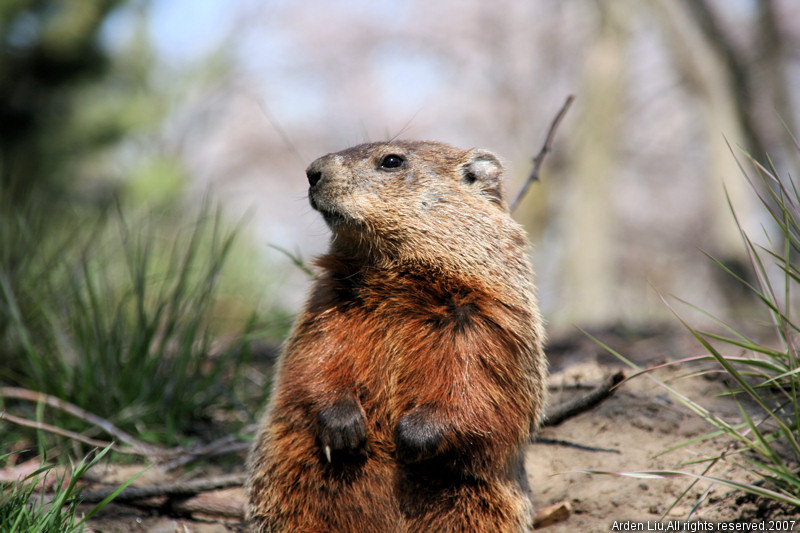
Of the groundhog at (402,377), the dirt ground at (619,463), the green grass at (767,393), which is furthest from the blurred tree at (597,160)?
the groundhog at (402,377)

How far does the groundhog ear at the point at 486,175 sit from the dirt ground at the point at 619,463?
1.06 meters

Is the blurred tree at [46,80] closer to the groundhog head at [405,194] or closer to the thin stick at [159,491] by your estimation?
the thin stick at [159,491]

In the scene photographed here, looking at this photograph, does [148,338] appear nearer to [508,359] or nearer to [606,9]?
[508,359]

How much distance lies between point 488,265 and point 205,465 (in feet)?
5.86

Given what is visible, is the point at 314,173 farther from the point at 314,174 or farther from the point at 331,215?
the point at 331,215

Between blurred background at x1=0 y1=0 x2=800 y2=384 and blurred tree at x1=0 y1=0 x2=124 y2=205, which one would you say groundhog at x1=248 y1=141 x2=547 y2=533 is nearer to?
blurred background at x1=0 y1=0 x2=800 y2=384

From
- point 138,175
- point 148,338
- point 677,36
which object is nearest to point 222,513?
point 148,338

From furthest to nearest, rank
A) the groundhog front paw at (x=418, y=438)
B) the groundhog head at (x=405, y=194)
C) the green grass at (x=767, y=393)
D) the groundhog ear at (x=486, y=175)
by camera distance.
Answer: the groundhog ear at (x=486, y=175) → the groundhog head at (x=405, y=194) → the groundhog front paw at (x=418, y=438) → the green grass at (x=767, y=393)

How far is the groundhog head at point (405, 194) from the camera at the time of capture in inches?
112

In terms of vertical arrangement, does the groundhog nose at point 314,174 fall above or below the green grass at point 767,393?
above

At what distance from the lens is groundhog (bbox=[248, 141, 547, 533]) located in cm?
247

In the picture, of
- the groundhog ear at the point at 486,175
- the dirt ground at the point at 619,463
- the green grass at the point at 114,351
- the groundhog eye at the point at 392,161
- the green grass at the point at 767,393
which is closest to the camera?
the green grass at the point at 767,393

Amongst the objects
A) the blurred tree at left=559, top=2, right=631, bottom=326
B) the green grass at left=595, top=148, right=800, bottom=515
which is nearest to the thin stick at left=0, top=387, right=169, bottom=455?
the green grass at left=595, top=148, right=800, bottom=515

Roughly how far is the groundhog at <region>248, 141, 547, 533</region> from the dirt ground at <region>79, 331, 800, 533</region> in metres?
0.37
